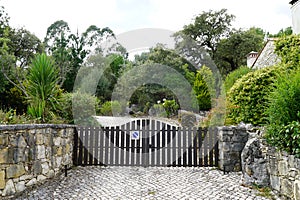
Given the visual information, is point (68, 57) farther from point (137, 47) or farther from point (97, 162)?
point (97, 162)

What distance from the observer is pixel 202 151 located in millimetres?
5504

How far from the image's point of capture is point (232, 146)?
5.06 m

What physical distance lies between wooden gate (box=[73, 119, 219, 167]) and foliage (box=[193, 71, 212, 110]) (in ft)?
27.5

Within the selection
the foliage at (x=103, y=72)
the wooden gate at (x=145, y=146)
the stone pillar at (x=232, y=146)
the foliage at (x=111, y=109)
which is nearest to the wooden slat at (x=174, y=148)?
the wooden gate at (x=145, y=146)

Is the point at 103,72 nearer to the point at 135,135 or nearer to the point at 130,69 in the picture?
the point at 130,69

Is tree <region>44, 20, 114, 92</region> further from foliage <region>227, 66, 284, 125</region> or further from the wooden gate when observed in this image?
foliage <region>227, 66, 284, 125</region>

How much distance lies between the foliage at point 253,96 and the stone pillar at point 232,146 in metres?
0.59

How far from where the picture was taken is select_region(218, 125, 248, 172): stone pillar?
500 centimetres

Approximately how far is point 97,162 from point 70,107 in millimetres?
2018

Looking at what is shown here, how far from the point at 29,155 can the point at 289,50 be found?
686 cm

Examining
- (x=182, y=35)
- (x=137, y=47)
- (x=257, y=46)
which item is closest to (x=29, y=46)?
(x=137, y=47)

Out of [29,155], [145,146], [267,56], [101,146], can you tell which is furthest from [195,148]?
[267,56]

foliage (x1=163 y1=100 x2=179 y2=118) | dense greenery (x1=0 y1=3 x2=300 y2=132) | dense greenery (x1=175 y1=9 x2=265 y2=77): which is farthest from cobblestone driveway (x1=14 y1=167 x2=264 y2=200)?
dense greenery (x1=175 y1=9 x2=265 y2=77)

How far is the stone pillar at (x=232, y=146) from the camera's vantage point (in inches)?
197
